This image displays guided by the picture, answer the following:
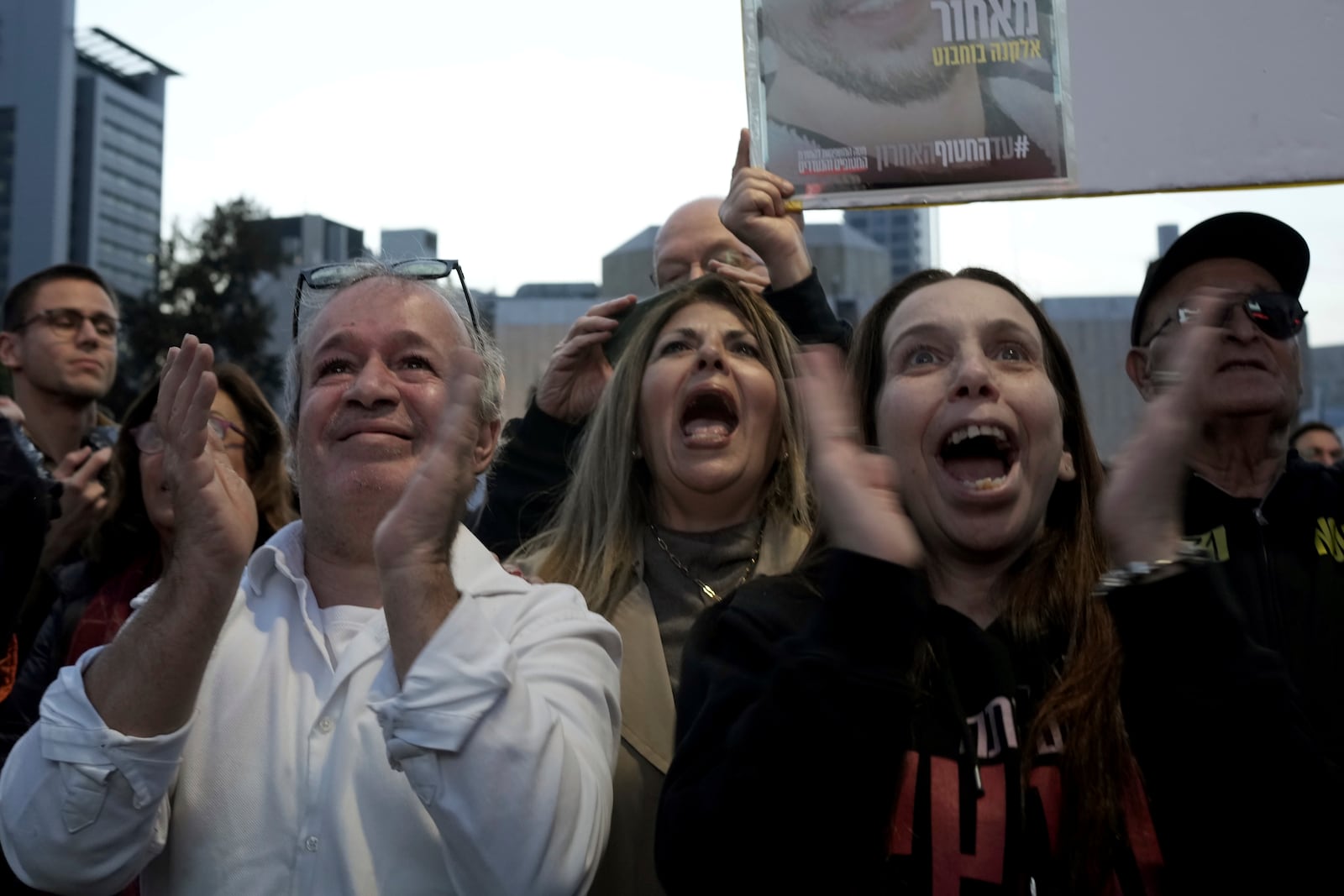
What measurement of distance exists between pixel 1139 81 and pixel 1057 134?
0.23 m

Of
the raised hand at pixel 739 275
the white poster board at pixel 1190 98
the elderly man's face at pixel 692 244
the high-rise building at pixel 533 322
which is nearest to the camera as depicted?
the white poster board at pixel 1190 98

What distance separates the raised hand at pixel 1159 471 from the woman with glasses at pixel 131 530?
214 centimetres

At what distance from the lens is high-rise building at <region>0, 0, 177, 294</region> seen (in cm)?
3194

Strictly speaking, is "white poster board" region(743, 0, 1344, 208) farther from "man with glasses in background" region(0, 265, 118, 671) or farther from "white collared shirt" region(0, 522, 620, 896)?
"man with glasses in background" region(0, 265, 118, 671)

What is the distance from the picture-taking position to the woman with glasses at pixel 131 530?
3.37 metres

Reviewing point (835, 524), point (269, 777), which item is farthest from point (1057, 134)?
point (269, 777)

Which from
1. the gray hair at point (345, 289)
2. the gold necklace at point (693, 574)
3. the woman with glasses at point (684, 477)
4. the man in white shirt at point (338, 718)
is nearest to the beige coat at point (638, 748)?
the woman with glasses at point (684, 477)

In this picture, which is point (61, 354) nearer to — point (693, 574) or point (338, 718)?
point (693, 574)

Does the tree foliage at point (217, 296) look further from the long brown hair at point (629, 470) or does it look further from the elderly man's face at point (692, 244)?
the long brown hair at point (629, 470)

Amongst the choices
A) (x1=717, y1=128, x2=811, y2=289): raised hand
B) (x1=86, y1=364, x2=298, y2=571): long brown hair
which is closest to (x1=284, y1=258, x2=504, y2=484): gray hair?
(x1=717, y1=128, x2=811, y2=289): raised hand

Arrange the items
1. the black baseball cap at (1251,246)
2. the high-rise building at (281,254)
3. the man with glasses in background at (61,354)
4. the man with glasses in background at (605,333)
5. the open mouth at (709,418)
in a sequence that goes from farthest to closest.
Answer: the high-rise building at (281,254)
the man with glasses in background at (61,354)
the man with glasses in background at (605,333)
the open mouth at (709,418)
the black baseball cap at (1251,246)

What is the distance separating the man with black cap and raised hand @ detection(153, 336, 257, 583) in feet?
5.84

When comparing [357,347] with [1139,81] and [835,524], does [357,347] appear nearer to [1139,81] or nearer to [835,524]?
[835,524]

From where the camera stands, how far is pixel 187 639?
2.09 meters
